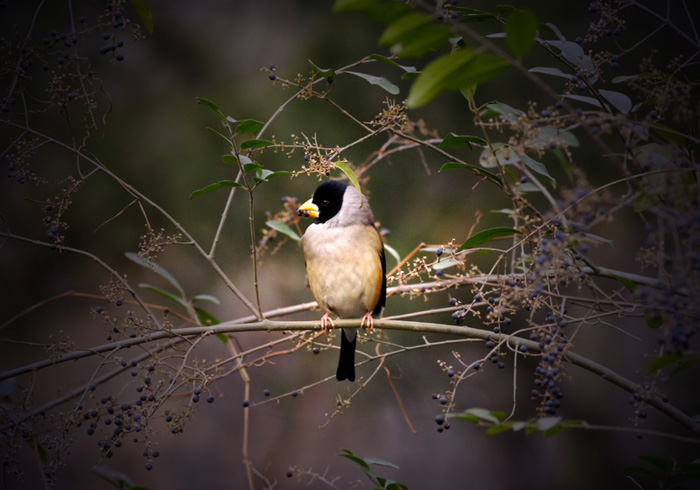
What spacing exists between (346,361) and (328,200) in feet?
2.05

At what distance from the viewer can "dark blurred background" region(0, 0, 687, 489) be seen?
104 inches

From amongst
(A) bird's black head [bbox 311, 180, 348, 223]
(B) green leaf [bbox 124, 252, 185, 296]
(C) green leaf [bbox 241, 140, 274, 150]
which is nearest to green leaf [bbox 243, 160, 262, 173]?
(C) green leaf [bbox 241, 140, 274, 150]

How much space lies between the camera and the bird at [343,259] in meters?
2.04

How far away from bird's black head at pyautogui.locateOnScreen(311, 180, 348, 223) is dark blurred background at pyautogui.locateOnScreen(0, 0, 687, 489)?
552 mm

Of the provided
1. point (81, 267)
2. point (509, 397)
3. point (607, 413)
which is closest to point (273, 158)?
point (81, 267)

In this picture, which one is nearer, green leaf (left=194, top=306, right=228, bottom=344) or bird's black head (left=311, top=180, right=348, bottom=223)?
green leaf (left=194, top=306, right=228, bottom=344)

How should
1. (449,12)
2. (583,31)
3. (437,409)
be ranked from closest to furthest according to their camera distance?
(449,12), (583,31), (437,409)

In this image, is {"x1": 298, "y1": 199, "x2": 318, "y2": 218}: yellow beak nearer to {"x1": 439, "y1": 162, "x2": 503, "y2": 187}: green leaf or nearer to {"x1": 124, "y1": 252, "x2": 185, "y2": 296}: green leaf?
{"x1": 124, "y1": 252, "x2": 185, "y2": 296}: green leaf

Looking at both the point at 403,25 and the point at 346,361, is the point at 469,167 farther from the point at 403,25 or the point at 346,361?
the point at 346,361

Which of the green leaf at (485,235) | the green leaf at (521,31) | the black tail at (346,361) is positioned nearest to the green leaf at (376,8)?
the green leaf at (521,31)

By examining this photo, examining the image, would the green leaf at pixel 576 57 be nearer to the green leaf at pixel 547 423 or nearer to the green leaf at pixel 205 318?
the green leaf at pixel 547 423

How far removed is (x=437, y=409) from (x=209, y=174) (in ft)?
5.32

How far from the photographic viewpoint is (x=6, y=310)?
8.54 feet

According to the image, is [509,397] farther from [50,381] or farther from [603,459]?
[50,381]
